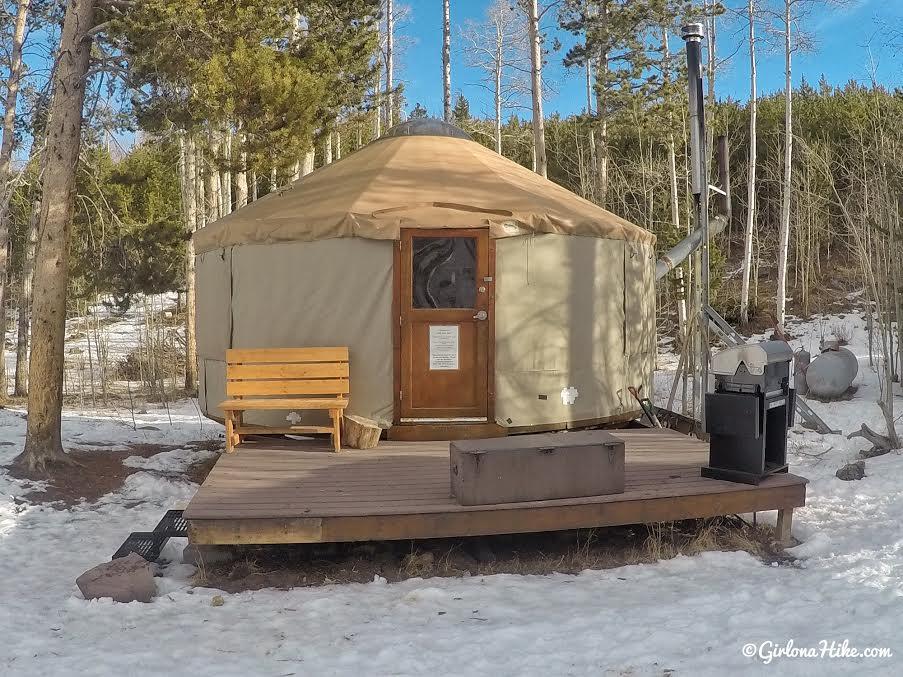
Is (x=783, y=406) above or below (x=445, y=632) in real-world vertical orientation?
above

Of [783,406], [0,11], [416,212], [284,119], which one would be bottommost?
[783,406]

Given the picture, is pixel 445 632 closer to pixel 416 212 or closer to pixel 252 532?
pixel 252 532

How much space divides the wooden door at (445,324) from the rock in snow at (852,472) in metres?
2.36

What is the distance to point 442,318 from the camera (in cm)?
523

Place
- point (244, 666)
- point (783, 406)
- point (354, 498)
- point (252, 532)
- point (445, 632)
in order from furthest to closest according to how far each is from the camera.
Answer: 1. point (783, 406)
2. point (354, 498)
3. point (252, 532)
4. point (445, 632)
5. point (244, 666)

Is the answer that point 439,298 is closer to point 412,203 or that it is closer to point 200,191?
point 412,203

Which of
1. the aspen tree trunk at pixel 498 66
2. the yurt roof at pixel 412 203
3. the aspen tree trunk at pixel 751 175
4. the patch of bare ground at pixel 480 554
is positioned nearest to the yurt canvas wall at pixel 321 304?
the yurt roof at pixel 412 203

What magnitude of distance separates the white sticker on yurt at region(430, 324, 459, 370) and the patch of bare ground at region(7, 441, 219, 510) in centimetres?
202

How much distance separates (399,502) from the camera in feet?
11.9

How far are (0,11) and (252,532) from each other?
31.1ft

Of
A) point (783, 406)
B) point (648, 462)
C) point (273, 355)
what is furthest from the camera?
point (273, 355)

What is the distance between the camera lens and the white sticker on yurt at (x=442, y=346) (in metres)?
5.24

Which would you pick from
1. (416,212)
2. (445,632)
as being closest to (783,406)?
(445,632)

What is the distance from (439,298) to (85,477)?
2.94 m
